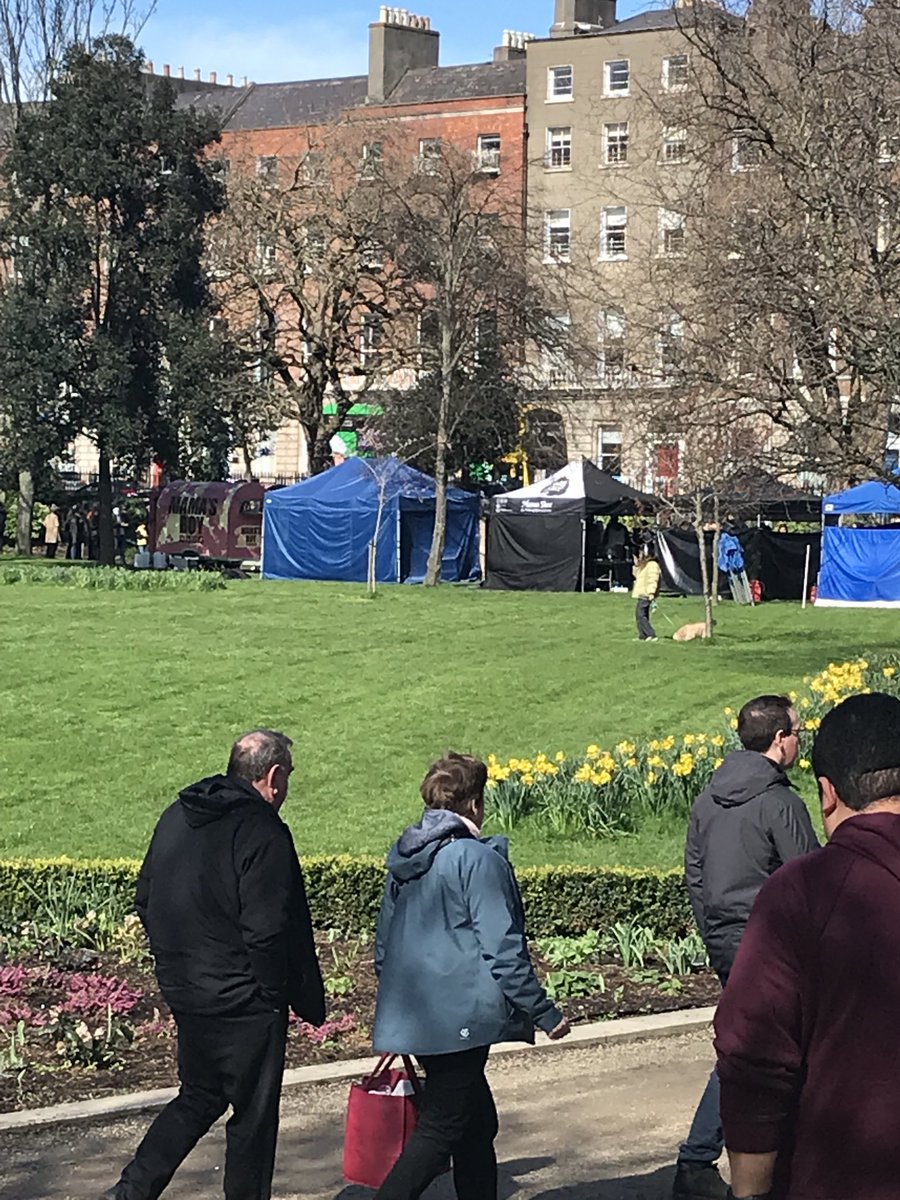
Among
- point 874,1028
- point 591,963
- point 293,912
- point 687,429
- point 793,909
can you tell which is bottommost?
point 591,963

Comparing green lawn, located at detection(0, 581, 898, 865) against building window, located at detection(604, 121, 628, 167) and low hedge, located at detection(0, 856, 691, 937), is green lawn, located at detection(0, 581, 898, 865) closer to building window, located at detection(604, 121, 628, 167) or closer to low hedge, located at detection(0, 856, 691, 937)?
low hedge, located at detection(0, 856, 691, 937)

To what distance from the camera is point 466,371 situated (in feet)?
161

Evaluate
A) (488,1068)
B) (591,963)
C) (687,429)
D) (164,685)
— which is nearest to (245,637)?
(164,685)

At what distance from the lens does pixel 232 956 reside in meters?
5.29

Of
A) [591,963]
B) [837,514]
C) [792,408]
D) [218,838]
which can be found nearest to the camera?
[218,838]

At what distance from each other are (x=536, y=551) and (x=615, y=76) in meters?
30.5

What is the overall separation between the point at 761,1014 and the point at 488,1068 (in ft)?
15.0

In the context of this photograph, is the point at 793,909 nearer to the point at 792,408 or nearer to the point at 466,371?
the point at 792,408

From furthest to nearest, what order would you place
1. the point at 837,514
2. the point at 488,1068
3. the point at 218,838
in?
the point at 837,514 → the point at 488,1068 → the point at 218,838

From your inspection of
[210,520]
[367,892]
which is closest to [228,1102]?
[367,892]

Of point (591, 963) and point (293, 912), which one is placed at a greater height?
point (293, 912)

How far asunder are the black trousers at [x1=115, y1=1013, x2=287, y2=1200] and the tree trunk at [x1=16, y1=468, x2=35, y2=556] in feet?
141

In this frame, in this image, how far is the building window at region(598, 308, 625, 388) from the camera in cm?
2976

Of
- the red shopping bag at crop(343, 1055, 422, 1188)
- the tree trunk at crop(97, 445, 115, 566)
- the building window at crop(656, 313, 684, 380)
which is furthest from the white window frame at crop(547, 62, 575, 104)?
the red shopping bag at crop(343, 1055, 422, 1188)
